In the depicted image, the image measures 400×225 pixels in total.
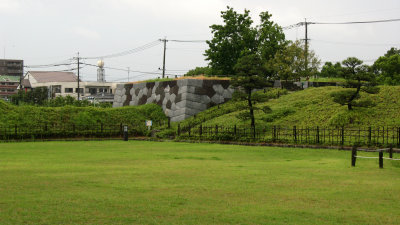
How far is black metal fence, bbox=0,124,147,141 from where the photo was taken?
3601 cm

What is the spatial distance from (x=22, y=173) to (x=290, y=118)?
25015 mm

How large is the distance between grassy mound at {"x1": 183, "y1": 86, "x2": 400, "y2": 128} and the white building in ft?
192

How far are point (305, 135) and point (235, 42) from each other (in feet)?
78.6

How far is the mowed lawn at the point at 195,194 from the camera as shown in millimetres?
8734

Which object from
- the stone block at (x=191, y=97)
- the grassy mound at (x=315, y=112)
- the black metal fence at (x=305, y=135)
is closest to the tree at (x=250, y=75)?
the grassy mound at (x=315, y=112)

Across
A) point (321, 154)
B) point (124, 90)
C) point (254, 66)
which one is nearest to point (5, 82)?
point (124, 90)

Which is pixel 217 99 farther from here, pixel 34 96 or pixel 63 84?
pixel 63 84

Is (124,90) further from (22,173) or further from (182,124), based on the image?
(22,173)

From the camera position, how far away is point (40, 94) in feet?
272

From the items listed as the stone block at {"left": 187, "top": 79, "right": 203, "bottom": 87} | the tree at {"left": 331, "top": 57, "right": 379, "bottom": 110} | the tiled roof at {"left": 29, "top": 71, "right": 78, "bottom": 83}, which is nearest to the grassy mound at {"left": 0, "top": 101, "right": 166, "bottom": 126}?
the stone block at {"left": 187, "top": 79, "right": 203, "bottom": 87}

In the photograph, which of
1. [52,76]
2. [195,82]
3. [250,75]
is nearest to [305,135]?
[250,75]

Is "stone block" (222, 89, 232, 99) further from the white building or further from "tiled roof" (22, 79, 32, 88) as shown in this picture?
"tiled roof" (22, 79, 32, 88)

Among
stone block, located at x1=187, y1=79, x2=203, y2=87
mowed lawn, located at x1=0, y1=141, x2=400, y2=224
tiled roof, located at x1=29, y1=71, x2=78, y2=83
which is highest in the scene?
tiled roof, located at x1=29, y1=71, x2=78, y2=83

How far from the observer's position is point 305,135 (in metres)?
30.0
